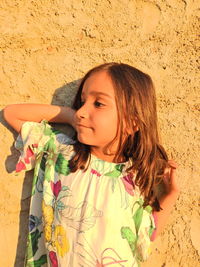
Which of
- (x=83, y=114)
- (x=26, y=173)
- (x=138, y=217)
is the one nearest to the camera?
(x=83, y=114)

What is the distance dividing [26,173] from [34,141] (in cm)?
18

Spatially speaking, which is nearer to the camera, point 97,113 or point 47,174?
point 97,113

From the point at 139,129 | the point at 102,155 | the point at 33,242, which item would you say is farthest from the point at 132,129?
the point at 33,242

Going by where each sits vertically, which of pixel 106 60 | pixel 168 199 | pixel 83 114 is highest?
pixel 106 60

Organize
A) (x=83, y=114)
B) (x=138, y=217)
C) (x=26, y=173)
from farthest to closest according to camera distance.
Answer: (x=26, y=173), (x=138, y=217), (x=83, y=114)

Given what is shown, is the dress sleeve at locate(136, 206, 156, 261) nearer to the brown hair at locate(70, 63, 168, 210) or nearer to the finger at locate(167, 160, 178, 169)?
the brown hair at locate(70, 63, 168, 210)

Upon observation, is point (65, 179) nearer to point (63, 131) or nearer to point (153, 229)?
point (63, 131)

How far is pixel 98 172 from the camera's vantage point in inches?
54.7

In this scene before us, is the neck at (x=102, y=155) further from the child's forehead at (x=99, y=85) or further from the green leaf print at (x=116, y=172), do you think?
the child's forehead at (x=99, y=85)

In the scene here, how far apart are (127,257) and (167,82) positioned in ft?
2.30

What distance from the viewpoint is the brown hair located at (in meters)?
1.37

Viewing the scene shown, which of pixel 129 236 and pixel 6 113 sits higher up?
pixel 6 113

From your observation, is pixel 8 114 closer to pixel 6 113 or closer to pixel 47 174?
pixel 6 113

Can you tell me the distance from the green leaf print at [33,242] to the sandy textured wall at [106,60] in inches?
3.5
